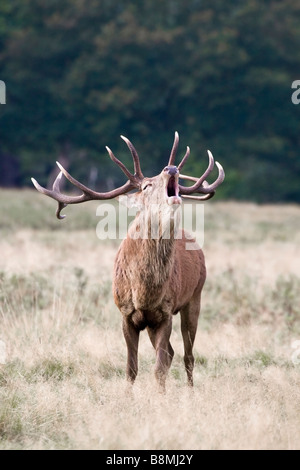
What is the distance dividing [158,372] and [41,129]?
3328cm

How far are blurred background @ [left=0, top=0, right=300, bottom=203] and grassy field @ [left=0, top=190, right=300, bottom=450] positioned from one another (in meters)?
23.3

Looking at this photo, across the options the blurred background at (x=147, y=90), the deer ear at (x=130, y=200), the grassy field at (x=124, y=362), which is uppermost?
the blurred background at (x=147, y=90)

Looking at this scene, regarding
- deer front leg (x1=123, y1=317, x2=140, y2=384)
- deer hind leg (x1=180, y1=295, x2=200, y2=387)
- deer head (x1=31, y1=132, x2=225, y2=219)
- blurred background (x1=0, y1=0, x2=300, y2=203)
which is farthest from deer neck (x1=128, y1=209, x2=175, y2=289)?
blurred background (x1=0, y1=0, x2=300, y2=203)

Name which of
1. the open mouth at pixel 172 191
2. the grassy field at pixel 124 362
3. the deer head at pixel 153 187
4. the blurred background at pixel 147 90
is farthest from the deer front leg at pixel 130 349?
the blurred background at pixel 147 90

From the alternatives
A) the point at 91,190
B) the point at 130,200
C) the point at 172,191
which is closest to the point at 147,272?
the point at 130,200

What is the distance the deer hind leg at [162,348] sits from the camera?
7.15 m

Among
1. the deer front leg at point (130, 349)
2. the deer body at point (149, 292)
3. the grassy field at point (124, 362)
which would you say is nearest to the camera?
the grassy field at point (124, 362)

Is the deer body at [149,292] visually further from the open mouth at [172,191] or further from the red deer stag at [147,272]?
the open mouth at [172,191]

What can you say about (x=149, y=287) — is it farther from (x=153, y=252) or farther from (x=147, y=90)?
(x=147, y=90)

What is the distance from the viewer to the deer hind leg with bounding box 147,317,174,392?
281 inches

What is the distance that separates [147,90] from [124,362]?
3207 cm

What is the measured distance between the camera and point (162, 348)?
7312 mm

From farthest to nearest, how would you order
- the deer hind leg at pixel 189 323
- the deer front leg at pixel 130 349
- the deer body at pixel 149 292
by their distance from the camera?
the deer hind leg at pixel 189 323 → the deer front leg at pixel 130 349 → the deer body at pixel 149 292

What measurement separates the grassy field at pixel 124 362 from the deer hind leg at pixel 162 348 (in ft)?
0.41
